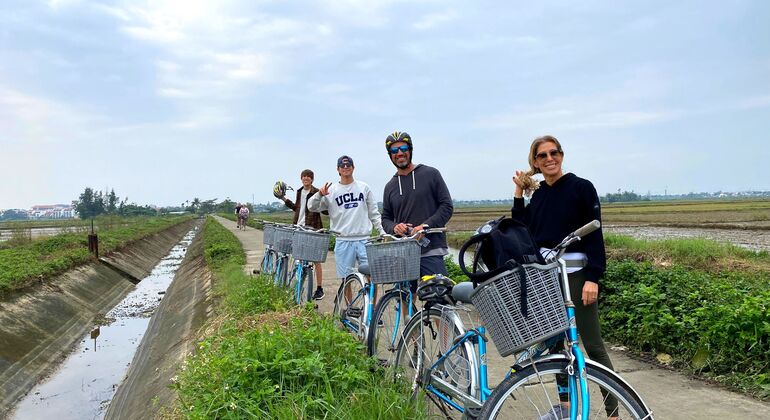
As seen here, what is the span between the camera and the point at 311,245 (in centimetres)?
550

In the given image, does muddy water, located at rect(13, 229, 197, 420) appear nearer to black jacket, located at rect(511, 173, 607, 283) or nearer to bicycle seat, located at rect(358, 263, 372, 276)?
bicycle seat, located at rect(358, 263, 372, 276)

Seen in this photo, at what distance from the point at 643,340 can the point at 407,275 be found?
2.77 meters

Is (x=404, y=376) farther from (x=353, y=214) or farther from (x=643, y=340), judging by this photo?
(x=643, y=340)

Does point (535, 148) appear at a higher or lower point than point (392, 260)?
higher

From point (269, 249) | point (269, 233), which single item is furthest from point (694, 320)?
point (269, 249)

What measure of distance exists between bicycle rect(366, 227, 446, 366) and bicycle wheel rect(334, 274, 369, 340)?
239 millimetres

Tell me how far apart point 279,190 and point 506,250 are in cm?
490

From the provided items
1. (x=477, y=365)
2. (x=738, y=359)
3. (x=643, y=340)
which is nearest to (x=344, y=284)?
(x=477, y=365)

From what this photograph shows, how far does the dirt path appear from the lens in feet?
11.2

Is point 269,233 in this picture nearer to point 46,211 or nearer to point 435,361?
point 435,361

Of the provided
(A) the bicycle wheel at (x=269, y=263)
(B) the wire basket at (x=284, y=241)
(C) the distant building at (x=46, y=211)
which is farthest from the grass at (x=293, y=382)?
(C) the distant building at (x=46, y=211)

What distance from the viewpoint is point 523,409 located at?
3.25 meters

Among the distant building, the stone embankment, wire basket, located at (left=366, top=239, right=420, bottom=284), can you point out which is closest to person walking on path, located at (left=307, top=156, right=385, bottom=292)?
wire basket, located at (left=366, top=239, right=420, bottom=284)

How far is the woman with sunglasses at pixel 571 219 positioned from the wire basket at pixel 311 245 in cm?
302
